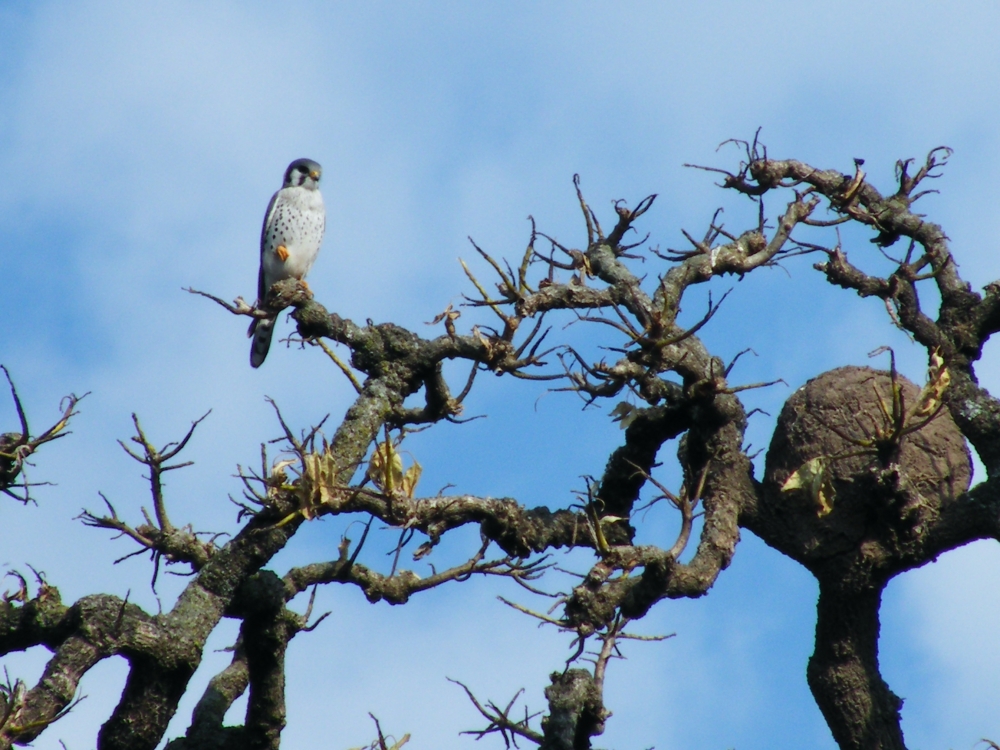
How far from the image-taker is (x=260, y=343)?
834 centimetres

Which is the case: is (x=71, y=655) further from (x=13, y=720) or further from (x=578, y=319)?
(x=578, y=319)

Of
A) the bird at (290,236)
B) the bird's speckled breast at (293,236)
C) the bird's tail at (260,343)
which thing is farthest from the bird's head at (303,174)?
the bird's tail at (260,343)

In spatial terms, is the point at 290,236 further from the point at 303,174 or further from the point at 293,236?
the point at 303,174

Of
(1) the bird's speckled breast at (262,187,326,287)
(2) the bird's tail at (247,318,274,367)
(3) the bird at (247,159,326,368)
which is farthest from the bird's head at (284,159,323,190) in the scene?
(2) the bird's tail at (247,318,274,367)

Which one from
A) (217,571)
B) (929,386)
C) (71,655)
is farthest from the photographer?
(929,386)

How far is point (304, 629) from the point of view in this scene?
582cm

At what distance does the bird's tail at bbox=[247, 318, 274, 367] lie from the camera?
328 inches

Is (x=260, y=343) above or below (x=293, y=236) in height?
below

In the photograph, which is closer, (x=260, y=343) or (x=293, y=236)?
(x=260, y=343)

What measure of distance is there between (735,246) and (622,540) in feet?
6.38

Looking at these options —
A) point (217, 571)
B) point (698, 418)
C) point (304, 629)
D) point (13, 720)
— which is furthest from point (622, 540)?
point (13, 720)

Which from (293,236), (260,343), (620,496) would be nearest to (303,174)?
(293,236)

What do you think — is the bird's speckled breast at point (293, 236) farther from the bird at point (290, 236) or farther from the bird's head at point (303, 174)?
the bird's head at point (303, 174)

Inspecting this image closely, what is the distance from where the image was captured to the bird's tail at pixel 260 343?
833 cm
